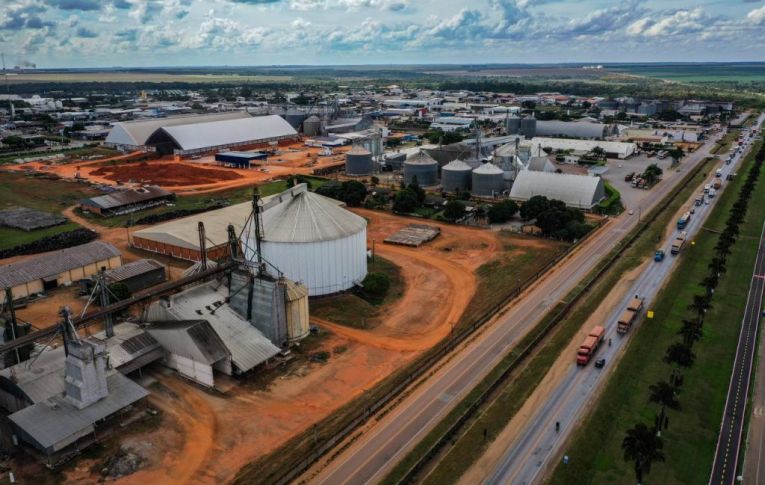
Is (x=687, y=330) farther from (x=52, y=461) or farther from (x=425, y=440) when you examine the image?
(x=52, y=461)

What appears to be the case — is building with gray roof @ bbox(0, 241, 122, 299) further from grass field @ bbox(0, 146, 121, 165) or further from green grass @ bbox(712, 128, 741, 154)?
green grass @ bbox(712, 128, 741, 154)

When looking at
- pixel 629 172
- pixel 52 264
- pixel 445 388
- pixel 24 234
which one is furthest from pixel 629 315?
pixel 629 172

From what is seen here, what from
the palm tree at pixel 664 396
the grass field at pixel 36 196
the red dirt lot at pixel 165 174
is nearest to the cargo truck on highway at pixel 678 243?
the palm tree at pixel 664 396

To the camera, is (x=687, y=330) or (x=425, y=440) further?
(x=687, y=330)

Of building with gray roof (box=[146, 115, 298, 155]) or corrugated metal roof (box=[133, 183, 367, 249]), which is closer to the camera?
corrugated metal roof (box=[133, 183, 367, 249])

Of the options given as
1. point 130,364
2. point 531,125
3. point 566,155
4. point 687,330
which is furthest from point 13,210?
point 531,125

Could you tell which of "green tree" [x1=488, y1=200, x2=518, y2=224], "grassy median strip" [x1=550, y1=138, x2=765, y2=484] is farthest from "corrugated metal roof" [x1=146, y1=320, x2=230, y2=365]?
"green tree" [x1=488, y1=200, x2=518, y2=224]
